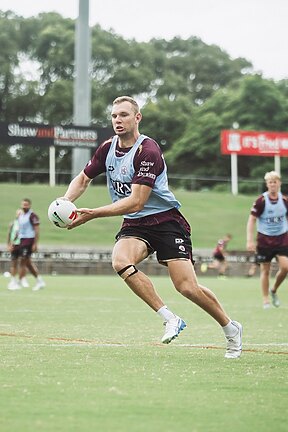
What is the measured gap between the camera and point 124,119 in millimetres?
9281

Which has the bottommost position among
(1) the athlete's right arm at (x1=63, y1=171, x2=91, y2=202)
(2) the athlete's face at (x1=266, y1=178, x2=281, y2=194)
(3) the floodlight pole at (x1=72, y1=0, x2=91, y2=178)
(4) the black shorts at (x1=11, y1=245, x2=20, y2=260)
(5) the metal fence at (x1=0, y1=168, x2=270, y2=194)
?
(4) the black shorts at (x1=11, y1=245, x2=20, y2=260)

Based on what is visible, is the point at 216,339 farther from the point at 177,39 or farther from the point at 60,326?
the point at 177,39

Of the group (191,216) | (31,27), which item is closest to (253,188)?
(191,216)

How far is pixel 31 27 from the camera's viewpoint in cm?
8906

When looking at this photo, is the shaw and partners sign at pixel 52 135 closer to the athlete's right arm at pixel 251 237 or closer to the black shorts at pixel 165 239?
the athlete's right arm at pixel 251 237

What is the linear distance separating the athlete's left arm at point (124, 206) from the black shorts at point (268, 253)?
360 inches

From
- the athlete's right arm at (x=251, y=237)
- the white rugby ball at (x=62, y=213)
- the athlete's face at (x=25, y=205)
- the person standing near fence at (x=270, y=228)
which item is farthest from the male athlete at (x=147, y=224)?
the athlete's face at (x=25, y=205)

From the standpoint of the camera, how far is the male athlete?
30.1 ft

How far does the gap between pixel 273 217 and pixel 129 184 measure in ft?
28.6

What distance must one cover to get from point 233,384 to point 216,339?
161 inches

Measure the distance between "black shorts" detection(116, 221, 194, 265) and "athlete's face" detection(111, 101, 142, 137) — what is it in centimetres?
87

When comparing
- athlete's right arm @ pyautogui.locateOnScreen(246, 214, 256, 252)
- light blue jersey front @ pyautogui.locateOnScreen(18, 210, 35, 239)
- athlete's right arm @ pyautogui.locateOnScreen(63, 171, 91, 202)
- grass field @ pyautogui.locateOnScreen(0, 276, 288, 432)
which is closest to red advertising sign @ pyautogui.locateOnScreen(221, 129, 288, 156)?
light blue jersey front @ pyautogui.locateOnScreen(18, 210, 35, 239)

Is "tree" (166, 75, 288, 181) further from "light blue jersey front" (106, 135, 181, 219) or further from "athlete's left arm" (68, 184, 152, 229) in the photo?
"athlete's left arm" (68, 184, 152, 229)

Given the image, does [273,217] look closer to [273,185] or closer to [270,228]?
[270,228]
